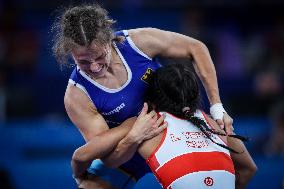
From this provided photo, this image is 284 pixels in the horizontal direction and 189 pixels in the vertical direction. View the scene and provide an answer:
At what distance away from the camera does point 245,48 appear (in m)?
7.64

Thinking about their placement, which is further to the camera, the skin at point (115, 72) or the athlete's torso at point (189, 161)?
the skin at point (115, 72)

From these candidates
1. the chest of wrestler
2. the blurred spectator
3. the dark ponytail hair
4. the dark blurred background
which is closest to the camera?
the dark ponytail hair

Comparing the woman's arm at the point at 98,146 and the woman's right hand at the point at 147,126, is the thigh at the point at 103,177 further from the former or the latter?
the woman's right hand at the point at 147,126

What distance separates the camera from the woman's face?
3064 mm

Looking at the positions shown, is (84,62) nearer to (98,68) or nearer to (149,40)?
(98,68)

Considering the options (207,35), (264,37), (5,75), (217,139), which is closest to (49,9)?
(5,75)

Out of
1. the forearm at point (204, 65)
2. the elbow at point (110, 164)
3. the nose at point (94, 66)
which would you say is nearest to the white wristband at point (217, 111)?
the forearm at point (204, 65)

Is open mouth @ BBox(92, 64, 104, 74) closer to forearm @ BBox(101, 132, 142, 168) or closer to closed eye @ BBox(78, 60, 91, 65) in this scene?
closed eye @ BBox(78, 60, 91, 65)

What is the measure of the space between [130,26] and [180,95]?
16.2 feet

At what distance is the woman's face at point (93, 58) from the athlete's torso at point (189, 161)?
0.47 meters

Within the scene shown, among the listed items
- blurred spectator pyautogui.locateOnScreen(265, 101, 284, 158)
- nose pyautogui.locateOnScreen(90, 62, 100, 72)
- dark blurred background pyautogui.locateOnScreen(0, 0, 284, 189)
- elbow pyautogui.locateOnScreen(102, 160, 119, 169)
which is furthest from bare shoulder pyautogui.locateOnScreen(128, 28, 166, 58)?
blurred spectator pyautogui.locateOnScreen(265, 101, 284, 158)

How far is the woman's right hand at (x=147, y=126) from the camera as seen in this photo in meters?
3.02

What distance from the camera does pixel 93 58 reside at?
3.09 meters

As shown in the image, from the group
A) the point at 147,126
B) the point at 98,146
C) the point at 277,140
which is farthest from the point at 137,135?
the point at 277,140
